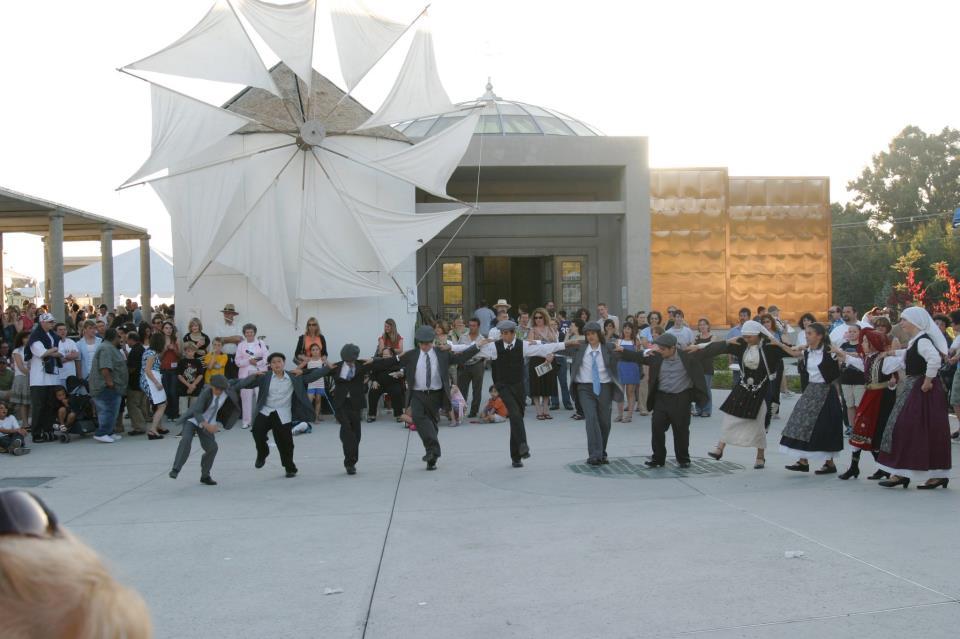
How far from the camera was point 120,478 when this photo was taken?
1034 cm

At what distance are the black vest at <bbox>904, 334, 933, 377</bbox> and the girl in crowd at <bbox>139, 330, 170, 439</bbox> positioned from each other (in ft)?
33.6

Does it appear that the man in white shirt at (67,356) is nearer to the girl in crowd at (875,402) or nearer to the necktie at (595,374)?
the necktie at (595,374)

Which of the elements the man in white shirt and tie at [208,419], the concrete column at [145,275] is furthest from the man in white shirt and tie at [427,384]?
the concrete column at [145,275]

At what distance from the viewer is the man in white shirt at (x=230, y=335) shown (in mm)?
15289

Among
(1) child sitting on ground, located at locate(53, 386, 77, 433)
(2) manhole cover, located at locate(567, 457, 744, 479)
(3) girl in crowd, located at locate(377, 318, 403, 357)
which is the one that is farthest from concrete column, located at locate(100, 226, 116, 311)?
(2) manhole cover, located at locate(567, 457, 744, 479)

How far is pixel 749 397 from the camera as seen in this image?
401 inches

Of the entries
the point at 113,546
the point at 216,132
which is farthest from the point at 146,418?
the point at 113,546

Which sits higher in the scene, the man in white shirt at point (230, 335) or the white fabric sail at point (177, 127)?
the white fabric sail at point (177, 127)

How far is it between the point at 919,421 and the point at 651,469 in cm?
286

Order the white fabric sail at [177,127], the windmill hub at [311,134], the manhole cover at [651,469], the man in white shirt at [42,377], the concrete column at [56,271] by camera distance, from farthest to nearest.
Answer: the concrete column at [56,271] < the windmill hub at [311,134] < the white fabric sail at [177,127] < the man in white shirt at [42,377] < the manhole cover at [651,469]

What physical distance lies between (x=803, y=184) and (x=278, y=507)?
2426 centimetres

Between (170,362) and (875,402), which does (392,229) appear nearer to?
(170,362)

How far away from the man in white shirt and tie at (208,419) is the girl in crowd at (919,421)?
22.8 ft

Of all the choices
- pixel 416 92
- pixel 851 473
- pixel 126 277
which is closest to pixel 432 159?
pixel 416 92
